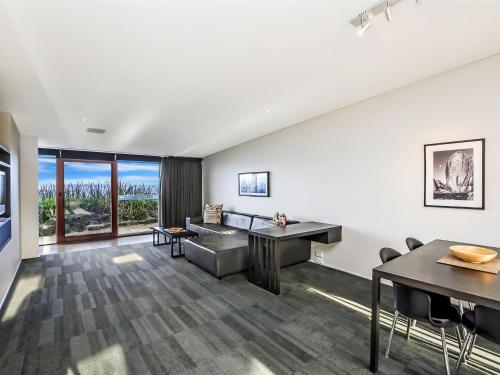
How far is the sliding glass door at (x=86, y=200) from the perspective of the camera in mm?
6098

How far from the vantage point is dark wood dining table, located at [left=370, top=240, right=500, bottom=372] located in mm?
1500

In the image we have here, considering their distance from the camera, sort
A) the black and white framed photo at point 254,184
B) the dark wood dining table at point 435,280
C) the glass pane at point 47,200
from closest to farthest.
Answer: the dark wood dining table at point 435,280, the black and white framed photo at point 254,184, the glass pane at point 47,200

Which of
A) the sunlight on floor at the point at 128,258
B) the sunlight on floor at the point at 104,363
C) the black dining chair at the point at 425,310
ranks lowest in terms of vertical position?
the sunlight on floor at the point at 104,363

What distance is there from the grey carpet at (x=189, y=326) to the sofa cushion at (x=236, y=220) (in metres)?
1.74

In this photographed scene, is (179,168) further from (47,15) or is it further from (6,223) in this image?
(47,15)

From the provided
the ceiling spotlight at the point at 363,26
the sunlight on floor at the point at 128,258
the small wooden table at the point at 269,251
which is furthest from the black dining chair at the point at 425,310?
the sunlight on floor at the point at 128,258

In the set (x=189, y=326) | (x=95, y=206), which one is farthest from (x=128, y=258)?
(x=189, y=326)

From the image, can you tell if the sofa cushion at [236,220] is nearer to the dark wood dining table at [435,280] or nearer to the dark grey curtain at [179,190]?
the dark grey curtain at [179,190]

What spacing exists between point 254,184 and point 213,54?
3572 mm

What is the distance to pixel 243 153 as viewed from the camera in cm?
618

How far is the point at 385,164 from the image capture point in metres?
3.56

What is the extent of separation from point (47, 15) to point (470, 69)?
4.00 m

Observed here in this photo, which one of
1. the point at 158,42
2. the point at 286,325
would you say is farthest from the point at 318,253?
the point at 158,42

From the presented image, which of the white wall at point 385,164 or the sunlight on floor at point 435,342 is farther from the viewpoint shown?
the white wall at point 385,164
